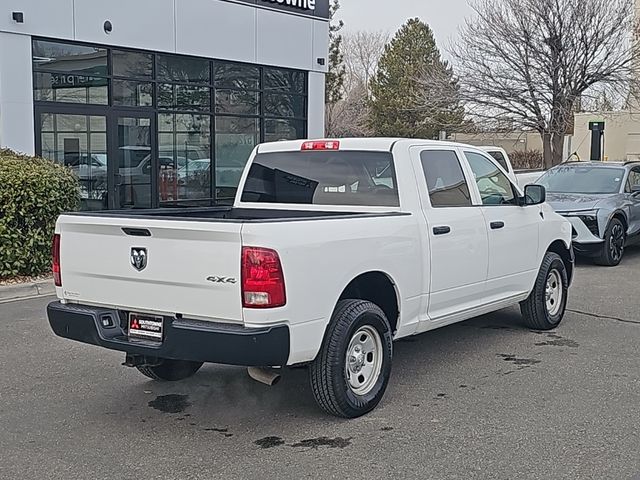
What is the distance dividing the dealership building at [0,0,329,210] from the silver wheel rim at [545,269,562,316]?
28.4 ft

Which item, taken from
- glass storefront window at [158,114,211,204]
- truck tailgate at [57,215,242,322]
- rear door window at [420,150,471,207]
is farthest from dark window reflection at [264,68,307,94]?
truck tailgate at [57,215,242,322]

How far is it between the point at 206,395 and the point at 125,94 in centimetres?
1019

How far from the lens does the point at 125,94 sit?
15.1 meters

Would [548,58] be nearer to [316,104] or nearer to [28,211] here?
[316,104]

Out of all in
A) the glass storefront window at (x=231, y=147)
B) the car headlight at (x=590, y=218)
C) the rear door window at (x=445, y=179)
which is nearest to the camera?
the rear door window at (x=445, y=179)

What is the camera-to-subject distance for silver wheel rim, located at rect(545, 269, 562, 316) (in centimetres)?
816

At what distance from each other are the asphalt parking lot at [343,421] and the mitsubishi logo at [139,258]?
108cm

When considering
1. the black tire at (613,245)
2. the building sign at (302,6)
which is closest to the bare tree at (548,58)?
the building sign at (302,6)

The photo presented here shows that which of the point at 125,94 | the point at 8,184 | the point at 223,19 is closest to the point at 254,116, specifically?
the point at 223,19

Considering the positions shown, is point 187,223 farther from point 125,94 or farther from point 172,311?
point 125,94

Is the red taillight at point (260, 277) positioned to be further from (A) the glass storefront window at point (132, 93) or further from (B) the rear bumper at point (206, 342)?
(A) the glass storefront window at point (132, 93)

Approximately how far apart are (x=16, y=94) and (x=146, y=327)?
31.1 ft

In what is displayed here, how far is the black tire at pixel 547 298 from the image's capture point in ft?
26.0

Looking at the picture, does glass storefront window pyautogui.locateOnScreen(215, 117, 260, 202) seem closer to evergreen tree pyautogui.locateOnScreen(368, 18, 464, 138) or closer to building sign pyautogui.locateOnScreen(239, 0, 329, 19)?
building sign pyautogui.locateOnScreen(239, 0, 329, 19)
